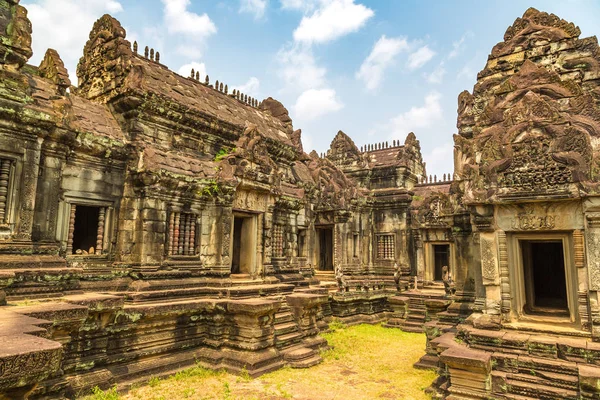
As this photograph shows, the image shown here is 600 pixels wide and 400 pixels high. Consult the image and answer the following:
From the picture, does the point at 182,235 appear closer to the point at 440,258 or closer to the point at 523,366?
the point at 523,366

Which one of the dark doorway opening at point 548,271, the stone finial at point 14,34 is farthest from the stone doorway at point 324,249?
the stone finial at point 14,34

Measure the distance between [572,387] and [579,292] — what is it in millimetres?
1518

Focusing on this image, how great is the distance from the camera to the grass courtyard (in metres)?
7.95

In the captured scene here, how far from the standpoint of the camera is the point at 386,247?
72.5 ft

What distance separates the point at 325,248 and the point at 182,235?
38.2 feet

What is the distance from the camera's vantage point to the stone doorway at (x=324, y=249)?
2089 cm

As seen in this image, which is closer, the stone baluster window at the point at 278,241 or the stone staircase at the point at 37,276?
the stone staircase at the point at 37,276

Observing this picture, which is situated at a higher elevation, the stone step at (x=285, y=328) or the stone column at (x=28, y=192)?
the stone column at (x=28, y=192)

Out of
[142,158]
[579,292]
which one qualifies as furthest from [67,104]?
[579,292]

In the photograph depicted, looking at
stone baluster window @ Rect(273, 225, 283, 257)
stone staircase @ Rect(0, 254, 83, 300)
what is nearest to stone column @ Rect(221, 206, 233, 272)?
stone baluster window @ Rect(273, 225, 283, 257)

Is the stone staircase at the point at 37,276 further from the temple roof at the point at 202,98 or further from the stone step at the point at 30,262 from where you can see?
the temple roof at the point at 202,98

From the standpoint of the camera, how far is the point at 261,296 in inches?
445

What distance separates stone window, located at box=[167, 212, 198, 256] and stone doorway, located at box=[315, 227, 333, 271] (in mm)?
10713

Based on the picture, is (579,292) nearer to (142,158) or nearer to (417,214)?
(142,158)
